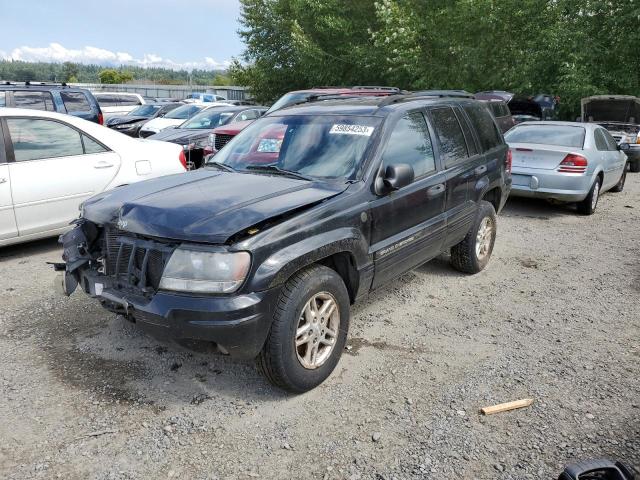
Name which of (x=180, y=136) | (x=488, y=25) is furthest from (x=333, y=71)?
(x=180, y=136)

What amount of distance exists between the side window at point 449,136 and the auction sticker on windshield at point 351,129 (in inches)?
36.3

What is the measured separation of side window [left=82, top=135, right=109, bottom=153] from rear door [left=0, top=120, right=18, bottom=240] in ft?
2.76

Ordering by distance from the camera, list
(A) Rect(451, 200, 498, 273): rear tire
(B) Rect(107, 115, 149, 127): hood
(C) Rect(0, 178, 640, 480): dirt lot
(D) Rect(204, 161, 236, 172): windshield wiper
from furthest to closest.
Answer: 1. (B) Rect(107, 115, 149, 127): hood
2. (A) Rect(451, 200, 498, 273): rear tire
3. (D) Rect(204, 161, 236, 172): windshield wiper
4. (C) Rect(0, 178, 640, 480): dirt lot

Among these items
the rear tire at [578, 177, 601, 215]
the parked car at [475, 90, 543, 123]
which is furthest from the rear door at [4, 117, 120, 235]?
the parked car at [475, 90, 543, 123]

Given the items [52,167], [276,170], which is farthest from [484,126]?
[52,167]

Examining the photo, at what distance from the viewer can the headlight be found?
281cm

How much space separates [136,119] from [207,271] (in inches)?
649

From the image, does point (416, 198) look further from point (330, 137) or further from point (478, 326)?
point (478, 326)

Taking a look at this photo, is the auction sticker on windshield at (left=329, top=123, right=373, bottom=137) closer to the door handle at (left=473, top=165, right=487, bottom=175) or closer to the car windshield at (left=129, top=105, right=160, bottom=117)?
the door handle at (left=473, top=165, right=487, bottom=175)

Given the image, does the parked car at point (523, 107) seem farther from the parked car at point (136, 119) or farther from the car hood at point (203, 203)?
the car hood at point (203, 203)

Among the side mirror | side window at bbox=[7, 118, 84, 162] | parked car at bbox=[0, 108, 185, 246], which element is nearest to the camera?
the side mirror

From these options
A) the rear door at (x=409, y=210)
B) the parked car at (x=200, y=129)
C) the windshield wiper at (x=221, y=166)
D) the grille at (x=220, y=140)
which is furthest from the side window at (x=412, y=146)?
the grille at (x=220, y=140)

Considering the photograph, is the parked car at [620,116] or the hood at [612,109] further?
the hood at [612,109]

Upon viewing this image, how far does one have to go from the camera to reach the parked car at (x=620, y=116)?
13820mm
